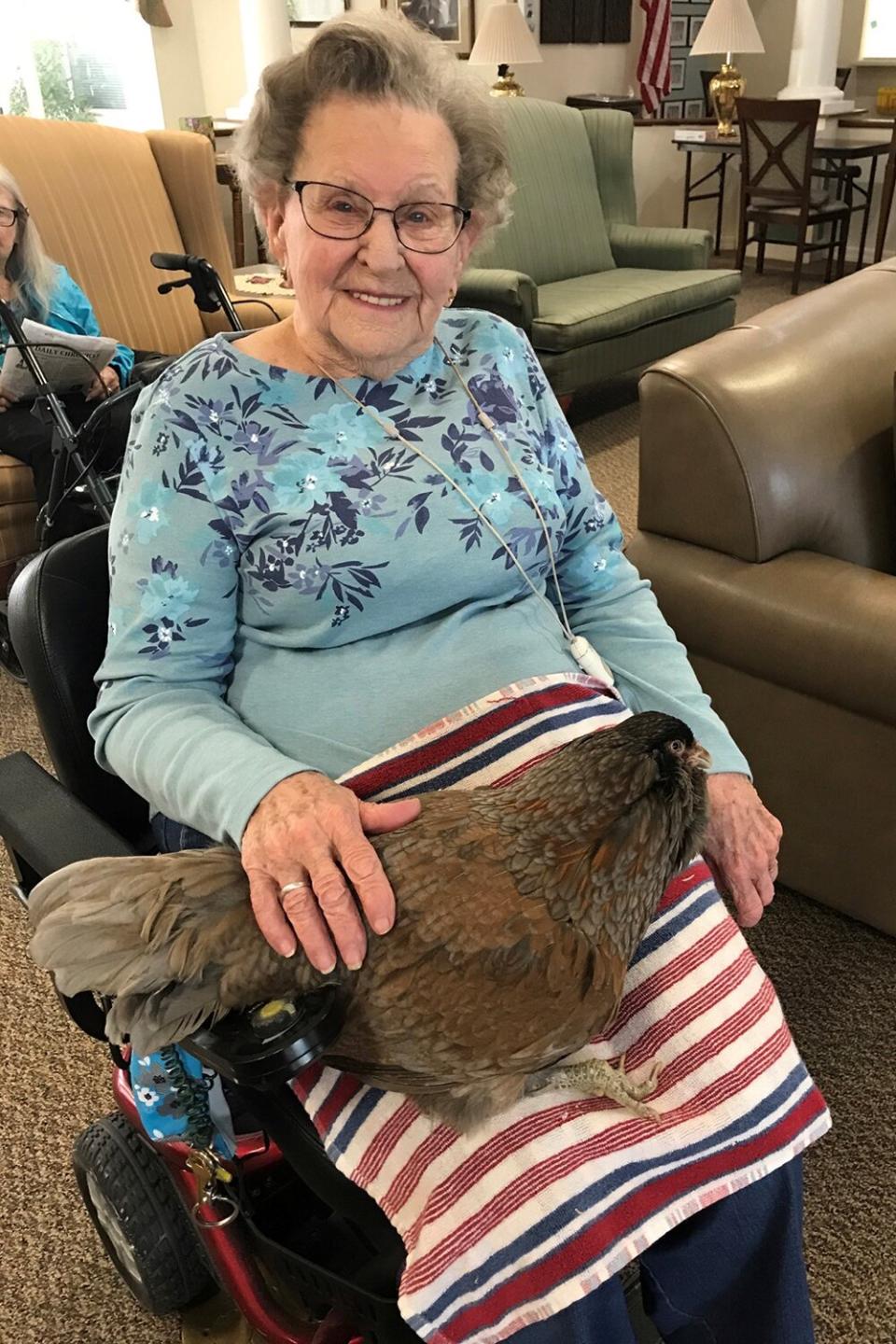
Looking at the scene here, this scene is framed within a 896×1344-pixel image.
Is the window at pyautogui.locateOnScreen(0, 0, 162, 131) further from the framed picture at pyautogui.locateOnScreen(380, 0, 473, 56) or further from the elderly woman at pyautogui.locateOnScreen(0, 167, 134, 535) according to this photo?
the elderly woman at pyautogui.locateOnScreen(0, 167, 134, 535)

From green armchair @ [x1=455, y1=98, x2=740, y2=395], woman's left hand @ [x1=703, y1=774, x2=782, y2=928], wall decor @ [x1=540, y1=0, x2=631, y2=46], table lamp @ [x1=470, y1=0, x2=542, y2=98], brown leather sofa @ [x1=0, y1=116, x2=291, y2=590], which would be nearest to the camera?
woman's left hand @ [x1=703, y1=774, x2=782, y2=928]

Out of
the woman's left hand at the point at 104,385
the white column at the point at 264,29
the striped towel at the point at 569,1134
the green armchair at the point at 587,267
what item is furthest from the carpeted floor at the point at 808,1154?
the white column at the point at 264,29

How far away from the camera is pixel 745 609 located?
1.53 meters

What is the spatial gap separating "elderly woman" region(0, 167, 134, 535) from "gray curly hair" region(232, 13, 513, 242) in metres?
1.68

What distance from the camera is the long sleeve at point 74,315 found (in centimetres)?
280

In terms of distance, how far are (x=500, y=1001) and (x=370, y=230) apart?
2.44ft

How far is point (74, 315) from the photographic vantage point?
2.93 meters

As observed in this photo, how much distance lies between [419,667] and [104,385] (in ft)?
6.56

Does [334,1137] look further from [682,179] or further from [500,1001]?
[682,179]

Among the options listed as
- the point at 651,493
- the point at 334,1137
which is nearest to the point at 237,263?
the point at 651,493

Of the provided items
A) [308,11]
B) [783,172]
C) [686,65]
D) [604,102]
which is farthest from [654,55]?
[308,11]

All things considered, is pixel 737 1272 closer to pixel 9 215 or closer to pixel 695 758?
pixel 695 758

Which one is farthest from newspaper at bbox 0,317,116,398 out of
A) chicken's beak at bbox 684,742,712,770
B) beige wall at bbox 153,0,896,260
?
beige wall at bbox 153,0,896,260

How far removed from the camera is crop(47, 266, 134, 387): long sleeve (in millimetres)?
2805
